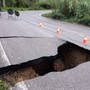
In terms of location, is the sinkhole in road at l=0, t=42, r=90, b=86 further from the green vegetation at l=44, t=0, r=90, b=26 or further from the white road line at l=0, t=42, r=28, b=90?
the green vegetation at l=44, t=0, r=90, b=26

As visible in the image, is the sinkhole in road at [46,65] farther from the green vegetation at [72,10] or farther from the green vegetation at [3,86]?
the green vegetation at [72,10]

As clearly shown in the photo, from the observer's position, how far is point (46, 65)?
6.48m

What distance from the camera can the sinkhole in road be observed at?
550 centimetres

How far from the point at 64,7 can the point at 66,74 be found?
21.6m

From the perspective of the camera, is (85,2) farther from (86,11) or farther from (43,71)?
(43,71)

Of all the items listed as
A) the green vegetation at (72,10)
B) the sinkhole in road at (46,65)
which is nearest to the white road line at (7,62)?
the sinkhole in road at (46,65)

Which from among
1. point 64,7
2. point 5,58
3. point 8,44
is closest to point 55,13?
point 64,7

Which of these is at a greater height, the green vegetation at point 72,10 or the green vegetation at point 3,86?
the green vegetation at point 3,86

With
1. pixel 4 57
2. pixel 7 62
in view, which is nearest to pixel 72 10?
pixel 4 57

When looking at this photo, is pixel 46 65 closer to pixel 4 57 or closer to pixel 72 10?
pixel 4 57

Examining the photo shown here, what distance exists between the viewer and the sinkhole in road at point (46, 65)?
5496mm

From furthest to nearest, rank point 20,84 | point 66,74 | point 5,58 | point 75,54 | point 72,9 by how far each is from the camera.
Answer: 1. point 72,9
2. point 75,54
3. point 5,58
4. point 66,74
5. point 20,84

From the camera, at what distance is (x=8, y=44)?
9.16 meters

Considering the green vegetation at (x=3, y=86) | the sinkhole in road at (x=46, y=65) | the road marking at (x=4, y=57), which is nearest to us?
the green vegetation at (x=3, y=86)
